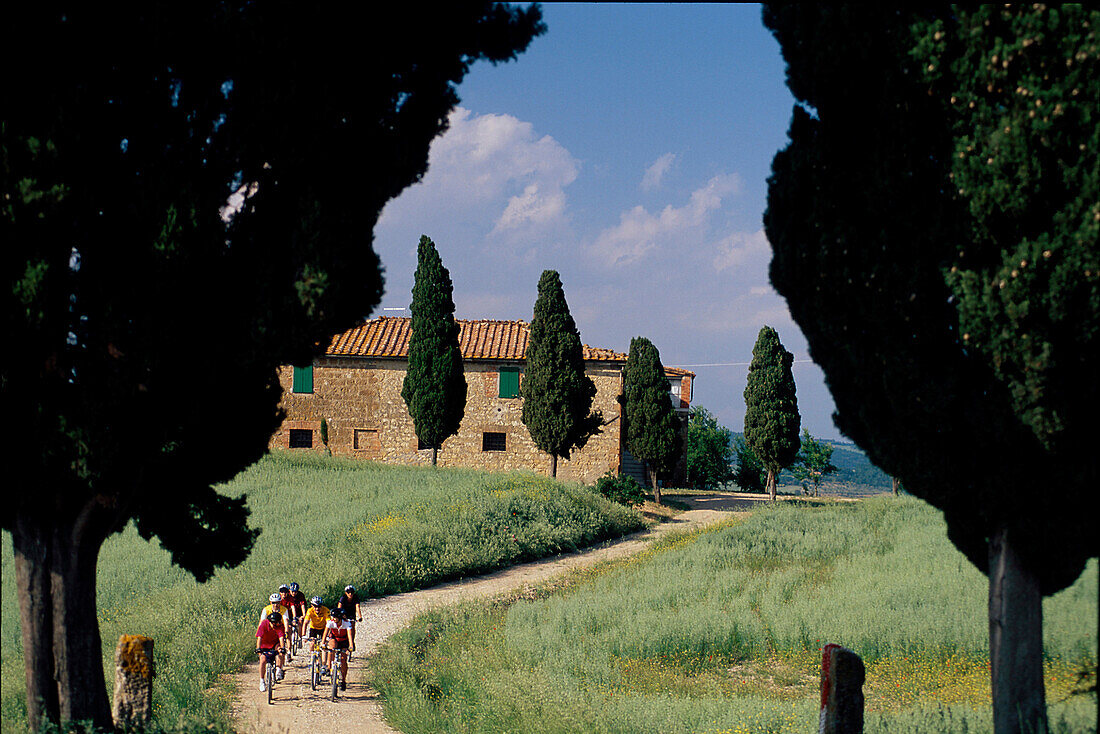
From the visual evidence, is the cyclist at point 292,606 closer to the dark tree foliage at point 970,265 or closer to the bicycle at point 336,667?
the bicycle at point 336,667

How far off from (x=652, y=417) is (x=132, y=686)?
84.0ft

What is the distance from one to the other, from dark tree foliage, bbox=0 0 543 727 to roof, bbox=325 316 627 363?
28.0 metres

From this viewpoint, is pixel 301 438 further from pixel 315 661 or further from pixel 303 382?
pixel 315 661

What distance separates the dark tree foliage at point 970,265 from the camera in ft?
17.8

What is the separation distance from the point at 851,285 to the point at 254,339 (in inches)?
194

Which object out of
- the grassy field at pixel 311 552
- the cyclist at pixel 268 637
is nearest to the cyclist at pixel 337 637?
the cyclist at pixel 268 637

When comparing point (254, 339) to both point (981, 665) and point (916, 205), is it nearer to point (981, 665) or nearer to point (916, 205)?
point (916, 205)

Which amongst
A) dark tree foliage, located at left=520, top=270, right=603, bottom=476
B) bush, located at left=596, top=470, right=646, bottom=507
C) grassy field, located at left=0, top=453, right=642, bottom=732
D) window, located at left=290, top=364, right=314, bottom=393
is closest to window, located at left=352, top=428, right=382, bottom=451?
window, located at left=290, top=364, right=314, bottom=393

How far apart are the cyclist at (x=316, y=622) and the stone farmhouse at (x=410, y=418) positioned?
2479cm

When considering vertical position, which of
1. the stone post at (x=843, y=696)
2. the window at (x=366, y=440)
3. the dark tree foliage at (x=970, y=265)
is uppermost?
the dark tree foliage at (x=970, y=265)

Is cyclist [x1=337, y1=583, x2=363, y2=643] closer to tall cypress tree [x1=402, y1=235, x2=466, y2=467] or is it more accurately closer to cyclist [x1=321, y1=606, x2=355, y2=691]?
cyclist [x1=321, y1=606, x2=355, y2=691]

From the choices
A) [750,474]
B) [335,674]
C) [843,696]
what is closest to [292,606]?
[335,674]

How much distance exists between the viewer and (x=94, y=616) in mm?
6566

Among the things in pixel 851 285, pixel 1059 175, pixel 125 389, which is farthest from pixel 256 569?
pixel 1059 175
